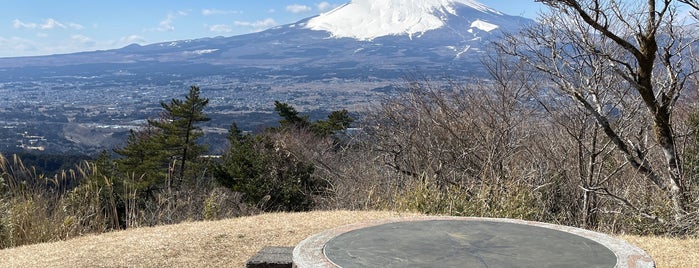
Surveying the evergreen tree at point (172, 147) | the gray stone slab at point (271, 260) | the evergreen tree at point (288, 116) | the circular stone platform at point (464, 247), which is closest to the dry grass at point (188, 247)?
the gray stone slab at point (271, 260)

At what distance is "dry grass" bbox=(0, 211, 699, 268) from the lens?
6555 millimetres

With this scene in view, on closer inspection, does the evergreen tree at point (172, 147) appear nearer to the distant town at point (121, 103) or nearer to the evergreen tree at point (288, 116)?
the evergreen tree at point (288, 116)

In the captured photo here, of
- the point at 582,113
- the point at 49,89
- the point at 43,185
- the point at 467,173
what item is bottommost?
the point at 49,89

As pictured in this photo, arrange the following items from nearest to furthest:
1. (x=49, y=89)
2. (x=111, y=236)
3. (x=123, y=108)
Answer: (x=111, y=236) < (x=123, y=108) < (x=49, y=89)

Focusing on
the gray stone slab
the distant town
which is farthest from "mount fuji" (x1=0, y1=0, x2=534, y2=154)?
the gray stone slab

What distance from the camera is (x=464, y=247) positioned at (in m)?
5.06

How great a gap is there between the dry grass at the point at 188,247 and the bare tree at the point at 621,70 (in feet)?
8.93

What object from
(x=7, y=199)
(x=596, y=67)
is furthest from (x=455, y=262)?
(x=596, y=67)

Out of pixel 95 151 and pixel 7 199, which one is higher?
pixel 7 199

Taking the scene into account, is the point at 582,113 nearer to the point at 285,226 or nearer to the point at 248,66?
the point at 285,226

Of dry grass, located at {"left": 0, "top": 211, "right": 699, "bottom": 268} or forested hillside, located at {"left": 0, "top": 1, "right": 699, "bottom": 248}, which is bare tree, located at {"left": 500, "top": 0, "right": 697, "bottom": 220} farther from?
dry grass, located at {"left": 0, "top": 211, "right": 699, "bottom": 268}

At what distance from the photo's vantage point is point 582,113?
11.2m

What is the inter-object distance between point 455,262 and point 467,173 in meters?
8.62

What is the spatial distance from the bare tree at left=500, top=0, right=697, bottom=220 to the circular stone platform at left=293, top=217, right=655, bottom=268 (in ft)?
16.0
